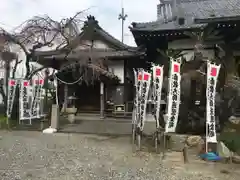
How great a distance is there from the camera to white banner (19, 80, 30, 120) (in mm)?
12575

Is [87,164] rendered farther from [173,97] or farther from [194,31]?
[194,31]

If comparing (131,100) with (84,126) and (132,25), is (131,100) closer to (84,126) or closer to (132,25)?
(84,126)

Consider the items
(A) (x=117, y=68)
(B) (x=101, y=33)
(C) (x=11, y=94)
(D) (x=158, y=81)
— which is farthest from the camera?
(B) (x=101, y=33)

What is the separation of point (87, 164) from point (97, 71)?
9194mm

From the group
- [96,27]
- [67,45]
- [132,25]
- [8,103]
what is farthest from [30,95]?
[96,27]

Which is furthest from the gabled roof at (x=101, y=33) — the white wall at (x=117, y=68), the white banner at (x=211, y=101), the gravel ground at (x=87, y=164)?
the white banner at (x=211, y=101)

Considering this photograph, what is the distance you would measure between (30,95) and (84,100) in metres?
4.94

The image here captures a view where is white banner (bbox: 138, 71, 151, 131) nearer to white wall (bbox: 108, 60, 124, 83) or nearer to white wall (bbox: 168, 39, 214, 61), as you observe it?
white wall (bbox: 168, 39, 214, 61)

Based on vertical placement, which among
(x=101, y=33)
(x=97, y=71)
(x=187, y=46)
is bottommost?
(x=97, y=71)

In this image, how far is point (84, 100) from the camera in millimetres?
17641

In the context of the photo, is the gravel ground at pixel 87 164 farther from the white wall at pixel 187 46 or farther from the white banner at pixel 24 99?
the white wall at pixel 187 46

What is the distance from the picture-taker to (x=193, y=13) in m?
14.4

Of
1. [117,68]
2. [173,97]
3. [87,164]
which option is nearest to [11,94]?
[117,68]

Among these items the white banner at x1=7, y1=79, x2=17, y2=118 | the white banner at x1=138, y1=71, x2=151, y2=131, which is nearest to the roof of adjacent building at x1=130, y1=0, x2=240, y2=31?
the white banner at x1=138, y1=71, x2=151, y2=131
